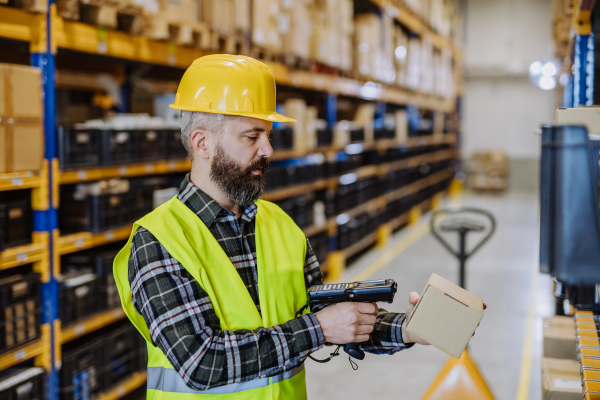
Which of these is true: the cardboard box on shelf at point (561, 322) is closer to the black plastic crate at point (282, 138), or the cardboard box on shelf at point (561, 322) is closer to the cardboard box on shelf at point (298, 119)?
the black plastic crate at point (282, 138)

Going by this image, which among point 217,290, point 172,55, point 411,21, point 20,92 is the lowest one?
point 217,290

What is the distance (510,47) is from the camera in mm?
17688

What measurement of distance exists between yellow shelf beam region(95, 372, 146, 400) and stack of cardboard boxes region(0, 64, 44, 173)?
4.93 feet

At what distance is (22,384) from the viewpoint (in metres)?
3.02

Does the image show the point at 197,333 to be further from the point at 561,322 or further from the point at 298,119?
the point at 298,119

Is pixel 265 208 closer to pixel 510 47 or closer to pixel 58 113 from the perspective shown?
pixel 58 113

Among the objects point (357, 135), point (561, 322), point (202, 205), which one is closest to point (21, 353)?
point (202, 205)

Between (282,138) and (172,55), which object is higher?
(172,55)

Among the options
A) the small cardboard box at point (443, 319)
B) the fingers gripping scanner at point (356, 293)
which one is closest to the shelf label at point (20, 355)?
the fingers gripping scanner at point (356, 293)

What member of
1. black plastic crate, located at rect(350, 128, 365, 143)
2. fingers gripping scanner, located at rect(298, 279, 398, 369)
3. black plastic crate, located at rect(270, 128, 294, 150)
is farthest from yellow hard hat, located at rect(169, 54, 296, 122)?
black plastic crate, located at rect(350, 128, 365, 143)

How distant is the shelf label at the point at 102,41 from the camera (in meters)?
3.36

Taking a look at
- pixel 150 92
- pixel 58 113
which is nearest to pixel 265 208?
pixel 58 113

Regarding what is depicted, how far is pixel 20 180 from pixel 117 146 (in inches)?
30.8

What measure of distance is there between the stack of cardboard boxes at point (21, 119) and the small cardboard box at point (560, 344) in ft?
9.09
